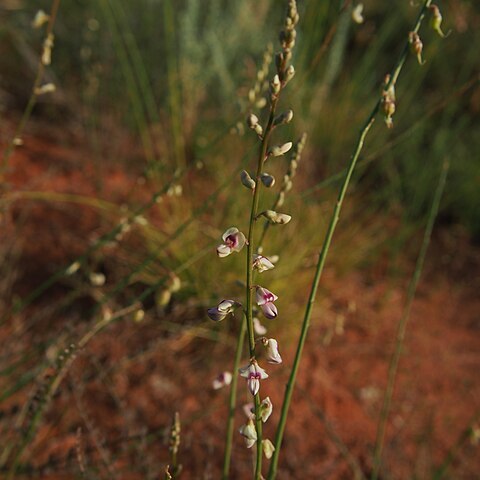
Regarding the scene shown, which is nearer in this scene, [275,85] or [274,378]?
[275,85]

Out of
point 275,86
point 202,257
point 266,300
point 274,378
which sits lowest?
point 266,300

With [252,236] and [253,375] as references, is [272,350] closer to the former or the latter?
[253,375]

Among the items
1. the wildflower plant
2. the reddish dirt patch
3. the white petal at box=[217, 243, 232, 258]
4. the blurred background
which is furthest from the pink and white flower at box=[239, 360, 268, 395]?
the reddish dirt patch

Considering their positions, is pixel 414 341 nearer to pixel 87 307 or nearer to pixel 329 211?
pixel 329 211

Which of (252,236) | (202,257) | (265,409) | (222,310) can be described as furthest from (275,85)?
(202,257)

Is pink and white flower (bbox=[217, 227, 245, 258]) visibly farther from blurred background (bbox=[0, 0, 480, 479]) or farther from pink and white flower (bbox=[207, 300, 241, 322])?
blurred background (bbox=[0, 0, 480, 479])

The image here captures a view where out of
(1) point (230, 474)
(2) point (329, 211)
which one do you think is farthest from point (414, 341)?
(1) point (230, 474)
